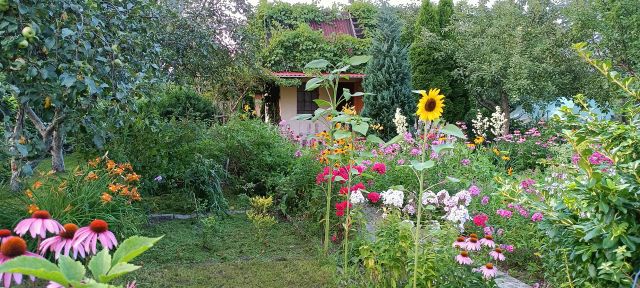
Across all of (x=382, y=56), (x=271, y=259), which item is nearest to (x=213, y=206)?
(x=271, y=259)

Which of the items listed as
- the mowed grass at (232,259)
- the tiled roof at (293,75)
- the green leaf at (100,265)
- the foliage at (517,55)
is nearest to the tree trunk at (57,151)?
the mowed grass at (232,259)

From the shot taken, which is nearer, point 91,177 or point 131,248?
point 131,248

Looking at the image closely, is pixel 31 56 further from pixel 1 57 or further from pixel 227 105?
pixel 227 105

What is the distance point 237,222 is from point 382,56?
750 centimetres

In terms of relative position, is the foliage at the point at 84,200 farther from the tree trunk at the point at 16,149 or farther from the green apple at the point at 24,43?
the green apple at the point at 24,43

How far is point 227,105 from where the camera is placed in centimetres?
1363

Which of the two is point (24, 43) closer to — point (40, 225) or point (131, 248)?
point (40, 225)

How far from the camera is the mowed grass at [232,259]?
3.61 metres

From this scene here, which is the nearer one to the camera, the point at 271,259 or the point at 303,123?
the point at 271,259

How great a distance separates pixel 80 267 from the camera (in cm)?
107

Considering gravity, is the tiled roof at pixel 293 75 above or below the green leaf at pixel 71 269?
below

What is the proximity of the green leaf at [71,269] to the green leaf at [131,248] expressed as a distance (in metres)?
0.07

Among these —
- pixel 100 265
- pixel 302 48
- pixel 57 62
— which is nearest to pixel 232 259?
pixel 57 62

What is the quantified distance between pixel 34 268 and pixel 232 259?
3.26 m
